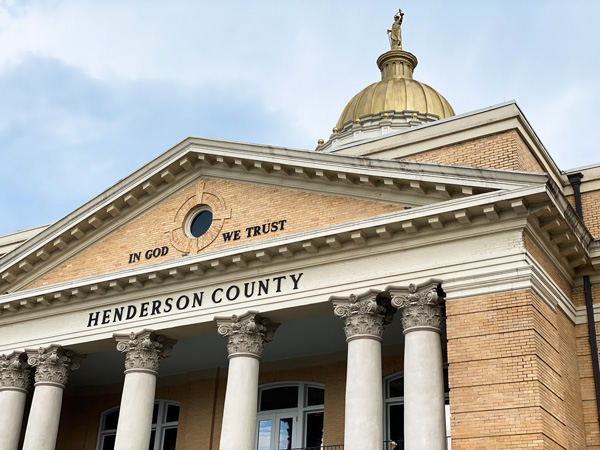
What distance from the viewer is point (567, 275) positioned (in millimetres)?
17875

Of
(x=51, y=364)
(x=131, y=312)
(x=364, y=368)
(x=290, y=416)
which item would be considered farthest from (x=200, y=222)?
(x=364, y=368)

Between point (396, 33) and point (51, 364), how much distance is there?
94.1ft

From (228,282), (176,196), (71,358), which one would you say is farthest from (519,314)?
Result: (71,358)

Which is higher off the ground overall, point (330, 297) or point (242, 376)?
point (330, 297)

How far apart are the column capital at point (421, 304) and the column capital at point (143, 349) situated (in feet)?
21.0

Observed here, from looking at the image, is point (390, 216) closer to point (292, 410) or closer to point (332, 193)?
point (332, 193)

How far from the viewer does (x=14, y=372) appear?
2138cm

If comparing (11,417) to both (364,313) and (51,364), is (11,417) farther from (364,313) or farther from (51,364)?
(364,313)

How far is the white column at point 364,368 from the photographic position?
1573 cm

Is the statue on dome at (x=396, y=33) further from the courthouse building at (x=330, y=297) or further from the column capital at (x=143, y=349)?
the column capital at (x=143, y=349)

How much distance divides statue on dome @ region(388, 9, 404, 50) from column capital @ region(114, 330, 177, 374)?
2776 centimetres

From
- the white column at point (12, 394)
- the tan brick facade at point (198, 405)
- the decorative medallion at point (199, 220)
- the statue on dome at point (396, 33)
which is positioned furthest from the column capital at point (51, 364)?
the statue on dome at point (396, 33)

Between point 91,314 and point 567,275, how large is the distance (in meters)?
11.8

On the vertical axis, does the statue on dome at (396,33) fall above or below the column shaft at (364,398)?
above
